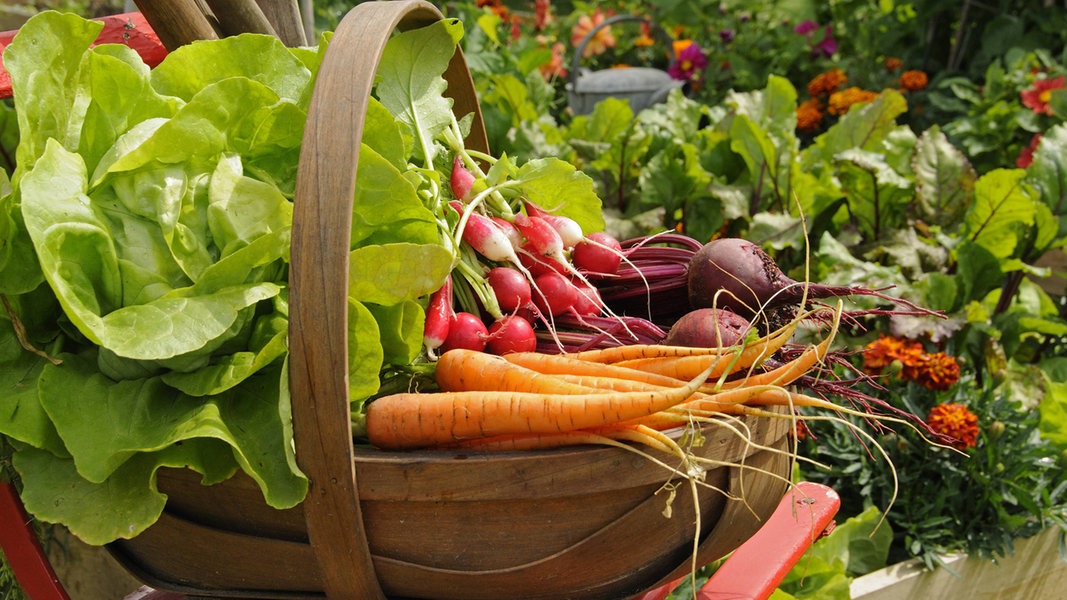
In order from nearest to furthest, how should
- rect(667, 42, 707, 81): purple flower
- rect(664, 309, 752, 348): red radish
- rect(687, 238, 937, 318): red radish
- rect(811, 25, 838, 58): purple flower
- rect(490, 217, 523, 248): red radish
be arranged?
rect(664, 309, 752, 348): red radish < rect(687, 238, 937, 318): red radish < rect(490, 217, 523, 248): red radish < rect(667, 42, 707, 81): purple flower < rect(811, 25, 838, 58): purple flower

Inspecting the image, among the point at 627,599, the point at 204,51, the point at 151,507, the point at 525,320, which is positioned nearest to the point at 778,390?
the point at 627,599

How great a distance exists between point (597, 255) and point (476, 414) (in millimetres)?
531

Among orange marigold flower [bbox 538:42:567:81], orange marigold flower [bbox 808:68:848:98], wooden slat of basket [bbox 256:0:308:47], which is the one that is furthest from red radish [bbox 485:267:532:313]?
orange marigold flower [bbox 808:68:848:98]

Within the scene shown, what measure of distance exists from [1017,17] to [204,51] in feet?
15.5

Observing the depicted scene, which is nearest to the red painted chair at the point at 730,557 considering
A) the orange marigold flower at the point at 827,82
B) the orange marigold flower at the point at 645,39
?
the orange marigold flower at the point at 827,82

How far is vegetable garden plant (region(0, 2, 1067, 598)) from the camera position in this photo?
976mm

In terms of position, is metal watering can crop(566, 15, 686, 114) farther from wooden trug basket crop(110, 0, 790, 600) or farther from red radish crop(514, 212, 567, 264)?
wooden trug basket crop(110, 0, 790, 600)

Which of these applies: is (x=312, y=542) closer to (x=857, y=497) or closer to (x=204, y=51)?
(x=204, y=51)

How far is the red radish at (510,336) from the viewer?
1.36 meters

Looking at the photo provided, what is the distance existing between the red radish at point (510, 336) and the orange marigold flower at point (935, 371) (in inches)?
45.3

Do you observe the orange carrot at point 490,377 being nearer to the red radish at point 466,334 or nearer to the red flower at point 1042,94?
the red radish at point 466,334

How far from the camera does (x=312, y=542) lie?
95cm

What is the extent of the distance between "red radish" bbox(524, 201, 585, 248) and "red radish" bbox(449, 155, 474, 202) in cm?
12

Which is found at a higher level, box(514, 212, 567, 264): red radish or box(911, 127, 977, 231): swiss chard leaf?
box(514, 212, 567, 264): red radish
